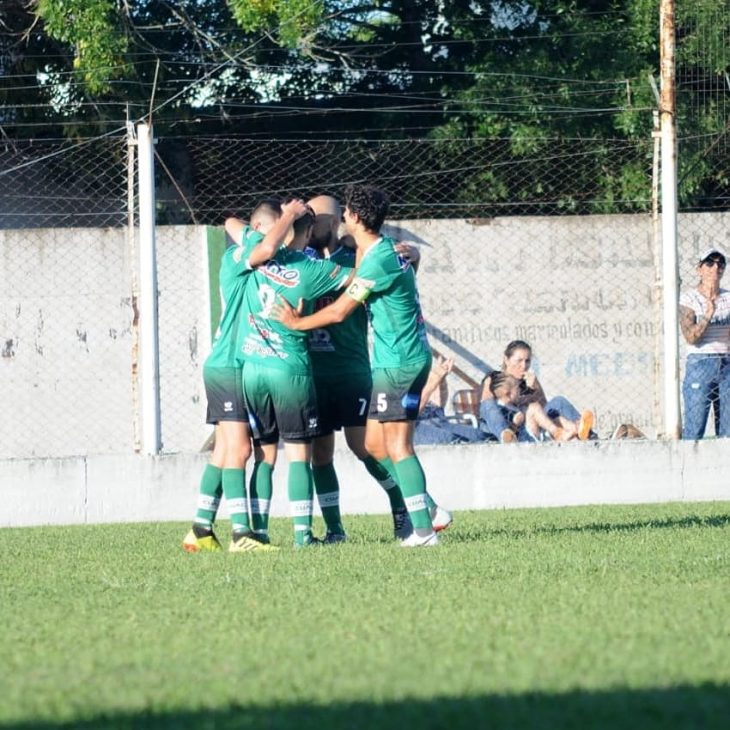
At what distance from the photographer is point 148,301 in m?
12.4

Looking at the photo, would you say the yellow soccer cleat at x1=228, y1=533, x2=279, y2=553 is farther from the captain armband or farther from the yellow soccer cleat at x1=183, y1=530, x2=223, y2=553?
the captain armband


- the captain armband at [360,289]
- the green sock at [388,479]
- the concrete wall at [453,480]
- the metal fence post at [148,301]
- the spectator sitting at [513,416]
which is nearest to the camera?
the captain armband at [360,289]

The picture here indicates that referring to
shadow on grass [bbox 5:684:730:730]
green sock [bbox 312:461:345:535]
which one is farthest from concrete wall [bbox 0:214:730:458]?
shadow on grass [bbox 5:684:730:730]

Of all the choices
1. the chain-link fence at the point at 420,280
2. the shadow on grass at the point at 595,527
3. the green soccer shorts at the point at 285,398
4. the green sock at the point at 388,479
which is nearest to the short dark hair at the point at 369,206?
the green soccer shorts at the point at 285,398

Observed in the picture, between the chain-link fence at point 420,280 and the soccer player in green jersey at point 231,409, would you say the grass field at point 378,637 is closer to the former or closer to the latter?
the soccer player in green jersey at point 231,409

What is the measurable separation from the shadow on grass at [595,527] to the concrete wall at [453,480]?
2088mm

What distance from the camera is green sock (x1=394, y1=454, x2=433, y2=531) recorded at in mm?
8812

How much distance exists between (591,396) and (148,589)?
9.54m

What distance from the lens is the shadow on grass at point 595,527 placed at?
32.3 feet

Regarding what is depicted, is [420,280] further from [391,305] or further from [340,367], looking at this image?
[391,305]

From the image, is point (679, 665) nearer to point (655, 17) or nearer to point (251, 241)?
point (251, 241)

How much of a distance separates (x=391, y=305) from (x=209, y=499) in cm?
169

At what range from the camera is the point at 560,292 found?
16.3m

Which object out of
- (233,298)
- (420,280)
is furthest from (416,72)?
(233,298)
